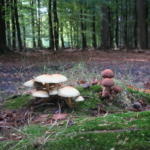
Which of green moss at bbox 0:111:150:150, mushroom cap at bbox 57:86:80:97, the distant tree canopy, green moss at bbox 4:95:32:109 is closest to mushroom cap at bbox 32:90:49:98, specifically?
mushroom cap at bbox 57:86:80:97

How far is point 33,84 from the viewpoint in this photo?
8.29 ft

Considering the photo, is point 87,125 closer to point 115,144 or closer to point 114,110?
point 115,144

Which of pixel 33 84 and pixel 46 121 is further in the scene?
pixel 33 84

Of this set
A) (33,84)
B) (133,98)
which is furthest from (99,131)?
(133,98)

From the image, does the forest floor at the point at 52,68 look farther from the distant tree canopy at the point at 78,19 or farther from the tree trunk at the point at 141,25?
the tree trunk at the point at 141,25

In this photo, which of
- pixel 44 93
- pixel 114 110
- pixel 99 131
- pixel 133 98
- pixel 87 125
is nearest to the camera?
pixel 99 131

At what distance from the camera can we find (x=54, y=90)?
96.8 inches

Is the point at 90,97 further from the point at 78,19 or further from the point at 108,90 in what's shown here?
the point at 78,19

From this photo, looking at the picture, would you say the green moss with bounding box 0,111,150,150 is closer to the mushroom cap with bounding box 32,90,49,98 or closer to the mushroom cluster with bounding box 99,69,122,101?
the mushroom cap with bounding box 32,90,49,98

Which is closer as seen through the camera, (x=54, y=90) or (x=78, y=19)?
(x=54, y=90)

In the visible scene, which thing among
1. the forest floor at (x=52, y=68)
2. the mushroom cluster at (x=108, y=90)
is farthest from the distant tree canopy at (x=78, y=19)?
the mushroom cluster at (x=108, y=90)

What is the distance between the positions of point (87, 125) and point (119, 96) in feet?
4.57

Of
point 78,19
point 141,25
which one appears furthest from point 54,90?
point 141,25

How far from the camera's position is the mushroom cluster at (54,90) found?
7.26 feet
